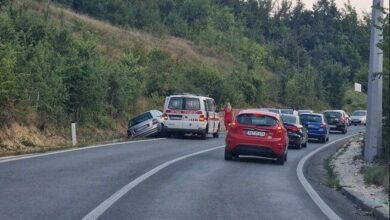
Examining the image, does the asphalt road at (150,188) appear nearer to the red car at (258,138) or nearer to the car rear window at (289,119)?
the red car at (258,138)

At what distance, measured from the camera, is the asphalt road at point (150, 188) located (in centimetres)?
1210

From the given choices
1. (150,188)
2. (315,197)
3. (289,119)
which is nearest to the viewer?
(315,197)

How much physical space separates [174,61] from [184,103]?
26491 mm

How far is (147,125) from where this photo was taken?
1423 inches

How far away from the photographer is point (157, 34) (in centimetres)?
8488

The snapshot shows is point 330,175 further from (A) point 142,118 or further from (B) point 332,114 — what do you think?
(B) point 332,114

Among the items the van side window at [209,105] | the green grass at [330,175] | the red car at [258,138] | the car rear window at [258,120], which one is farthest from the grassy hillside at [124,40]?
the red car at [258,138]

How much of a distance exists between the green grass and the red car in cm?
155

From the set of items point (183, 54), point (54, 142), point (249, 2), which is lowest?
point (54, 142)

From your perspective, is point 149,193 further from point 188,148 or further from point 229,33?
point 229,33

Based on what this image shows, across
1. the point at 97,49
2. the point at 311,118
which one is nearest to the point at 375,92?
the point at 311,118

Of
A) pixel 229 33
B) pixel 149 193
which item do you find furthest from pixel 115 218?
pixel 229 33

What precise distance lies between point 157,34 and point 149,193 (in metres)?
71.2

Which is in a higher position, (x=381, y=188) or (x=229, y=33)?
(x=229, y=33)
